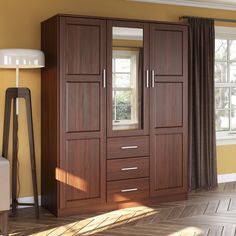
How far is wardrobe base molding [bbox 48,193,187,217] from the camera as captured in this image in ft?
16.0

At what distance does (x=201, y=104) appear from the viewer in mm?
6012

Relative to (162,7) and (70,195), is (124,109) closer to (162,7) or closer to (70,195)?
(70,195)

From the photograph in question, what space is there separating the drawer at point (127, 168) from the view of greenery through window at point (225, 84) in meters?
1.76

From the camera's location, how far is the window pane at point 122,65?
502 cm

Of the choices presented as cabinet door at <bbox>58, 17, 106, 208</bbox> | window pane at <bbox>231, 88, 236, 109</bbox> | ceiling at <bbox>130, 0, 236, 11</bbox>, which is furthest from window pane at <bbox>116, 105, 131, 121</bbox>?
window pane at <bbox>231, 88, 236, 109</bbox>

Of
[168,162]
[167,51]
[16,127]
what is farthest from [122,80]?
[16,127]

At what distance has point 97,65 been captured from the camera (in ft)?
16.1

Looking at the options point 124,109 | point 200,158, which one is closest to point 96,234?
point 124,109

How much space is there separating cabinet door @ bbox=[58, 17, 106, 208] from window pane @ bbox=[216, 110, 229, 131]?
218cm

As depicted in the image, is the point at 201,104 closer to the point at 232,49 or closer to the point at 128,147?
the point at 232,49

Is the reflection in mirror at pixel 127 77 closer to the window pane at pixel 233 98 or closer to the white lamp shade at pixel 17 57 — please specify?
the white lamp shade at pixel 17 57

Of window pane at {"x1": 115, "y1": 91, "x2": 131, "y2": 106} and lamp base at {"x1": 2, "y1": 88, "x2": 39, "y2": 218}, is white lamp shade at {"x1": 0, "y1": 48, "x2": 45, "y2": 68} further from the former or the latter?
window pane at {"x1": 115, "y1": 91, "x2": 131, "y2": 106}

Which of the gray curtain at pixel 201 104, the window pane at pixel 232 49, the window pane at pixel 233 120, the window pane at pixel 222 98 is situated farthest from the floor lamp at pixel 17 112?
the window pane at pixel 233 120

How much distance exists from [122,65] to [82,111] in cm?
65
